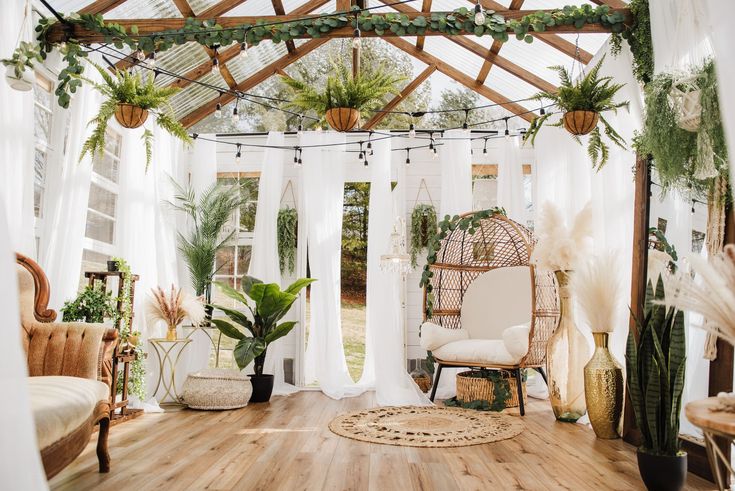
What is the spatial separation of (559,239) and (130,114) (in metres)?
3.17

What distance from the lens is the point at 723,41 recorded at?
1.59 m

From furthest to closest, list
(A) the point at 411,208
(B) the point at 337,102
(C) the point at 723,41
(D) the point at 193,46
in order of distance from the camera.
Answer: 1. (A) the point at 411,208
2. (D) the point at 193,46
3. (B) the point at 337,102
4. (C) the point at 723,41

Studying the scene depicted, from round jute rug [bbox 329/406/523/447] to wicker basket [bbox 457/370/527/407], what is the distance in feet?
0.71

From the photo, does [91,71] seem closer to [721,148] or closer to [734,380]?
[721,148]

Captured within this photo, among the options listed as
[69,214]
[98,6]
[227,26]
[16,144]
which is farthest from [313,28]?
[69,214]

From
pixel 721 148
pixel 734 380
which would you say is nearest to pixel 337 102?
pixel 721 148

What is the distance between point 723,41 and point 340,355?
15.5 ft

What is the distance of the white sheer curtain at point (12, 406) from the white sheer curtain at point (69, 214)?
9.81 feet

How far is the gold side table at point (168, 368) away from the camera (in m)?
4.89

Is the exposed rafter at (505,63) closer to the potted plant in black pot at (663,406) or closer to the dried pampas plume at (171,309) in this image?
the potted plant in black pot at (663,406)

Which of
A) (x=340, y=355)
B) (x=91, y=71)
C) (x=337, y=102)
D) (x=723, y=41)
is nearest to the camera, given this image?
(x=723, y=41)

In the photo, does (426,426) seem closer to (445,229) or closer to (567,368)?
(567,368)

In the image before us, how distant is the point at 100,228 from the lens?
16.5 ft

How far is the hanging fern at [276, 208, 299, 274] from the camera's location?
626cm
